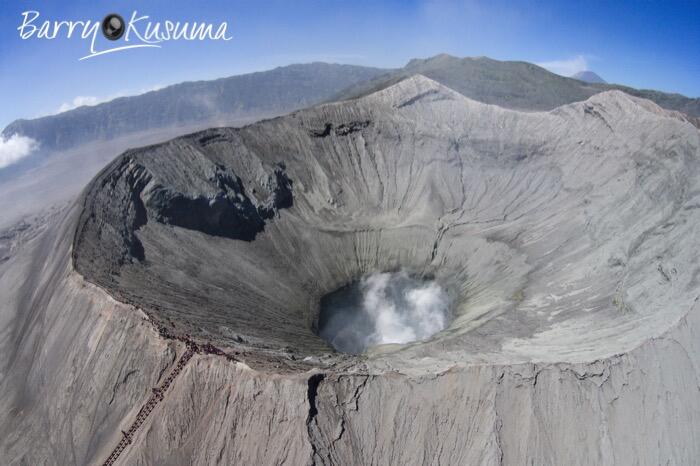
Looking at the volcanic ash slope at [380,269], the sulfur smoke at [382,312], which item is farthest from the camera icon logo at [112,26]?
the sulfur smoke at [382,312]

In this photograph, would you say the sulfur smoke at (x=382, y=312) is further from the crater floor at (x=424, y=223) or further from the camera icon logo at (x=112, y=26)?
the camera icon logo at (x=112, y=26)

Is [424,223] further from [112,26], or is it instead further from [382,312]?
[112,26]

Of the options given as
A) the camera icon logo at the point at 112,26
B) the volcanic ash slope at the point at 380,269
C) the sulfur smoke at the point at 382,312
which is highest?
the camera icon logo at the point at 112,26

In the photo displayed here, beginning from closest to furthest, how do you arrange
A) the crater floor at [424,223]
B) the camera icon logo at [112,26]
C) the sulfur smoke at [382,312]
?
the camera icon logo at [112,26]
the crater floor at [424,223]
the sulfur smoke at [382,312]

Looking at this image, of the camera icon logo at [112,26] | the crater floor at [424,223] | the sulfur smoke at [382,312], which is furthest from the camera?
the sulfur smoke at [382,312]

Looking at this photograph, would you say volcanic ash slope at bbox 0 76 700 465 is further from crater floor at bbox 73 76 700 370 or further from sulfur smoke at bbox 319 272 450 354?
sulfur smoke at bbox 319 272 450 354

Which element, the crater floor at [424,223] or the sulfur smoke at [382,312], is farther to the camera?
the sulfur smoke at [382,312]

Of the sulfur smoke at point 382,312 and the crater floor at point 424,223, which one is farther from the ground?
the crater floor at point 424,223
